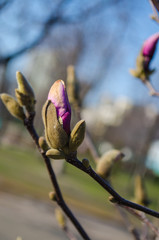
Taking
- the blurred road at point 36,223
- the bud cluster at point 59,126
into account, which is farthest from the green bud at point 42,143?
the blurred road at point 36,223

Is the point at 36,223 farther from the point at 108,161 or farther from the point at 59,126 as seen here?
the point at 59,126

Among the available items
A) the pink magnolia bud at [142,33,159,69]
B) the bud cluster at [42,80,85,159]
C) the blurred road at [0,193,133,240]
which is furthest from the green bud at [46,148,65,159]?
the blurred road at [0,193,133,240]

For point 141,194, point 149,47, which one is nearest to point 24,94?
point 149,47

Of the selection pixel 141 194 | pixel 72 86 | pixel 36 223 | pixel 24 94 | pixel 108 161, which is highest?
pixel 24 94

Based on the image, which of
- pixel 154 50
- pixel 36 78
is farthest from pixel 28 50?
pixel 36 78

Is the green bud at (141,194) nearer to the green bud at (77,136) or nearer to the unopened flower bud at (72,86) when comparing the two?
the unopened flower bud at (72,86)

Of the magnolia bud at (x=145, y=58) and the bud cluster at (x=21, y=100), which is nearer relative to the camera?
the bud cluster at (x=21, y=100)
